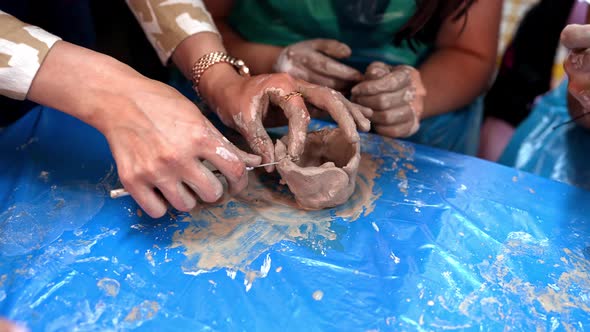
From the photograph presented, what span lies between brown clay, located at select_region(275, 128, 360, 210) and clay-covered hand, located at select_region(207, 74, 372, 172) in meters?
0.03

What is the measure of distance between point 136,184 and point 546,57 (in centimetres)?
204

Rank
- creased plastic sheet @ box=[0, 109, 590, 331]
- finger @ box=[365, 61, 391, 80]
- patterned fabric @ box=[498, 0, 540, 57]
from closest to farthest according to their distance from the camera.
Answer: creased plastic sheet @ box=[0, 109, 590, 331] → finger @ box=[365, 61, 391, 80] → patterned fabric @ box=[498, 0, 540, 57]

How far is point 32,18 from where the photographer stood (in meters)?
1.48

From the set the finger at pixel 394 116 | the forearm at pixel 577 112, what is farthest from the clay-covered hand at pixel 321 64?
the forearm at pixel 577 112

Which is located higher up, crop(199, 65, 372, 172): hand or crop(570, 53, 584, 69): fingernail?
crop(570, 53, 584, 69): fingernail

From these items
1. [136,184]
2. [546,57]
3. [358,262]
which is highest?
[136,184]

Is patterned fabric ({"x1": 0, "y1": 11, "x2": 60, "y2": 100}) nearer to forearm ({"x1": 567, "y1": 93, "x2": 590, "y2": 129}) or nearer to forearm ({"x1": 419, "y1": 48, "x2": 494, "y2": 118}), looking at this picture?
forearm ({"x1": 419, "y1": 48, "x2": 494, "y2": 118})

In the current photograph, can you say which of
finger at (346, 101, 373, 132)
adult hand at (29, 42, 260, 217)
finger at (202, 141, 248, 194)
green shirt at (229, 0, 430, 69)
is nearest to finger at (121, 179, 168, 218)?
adult hand at (29, 42, 260, 217)

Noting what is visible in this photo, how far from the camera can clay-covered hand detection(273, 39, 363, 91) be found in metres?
1.33

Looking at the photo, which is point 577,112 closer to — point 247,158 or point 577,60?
point 577,60

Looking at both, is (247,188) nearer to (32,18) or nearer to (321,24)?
(321,24)

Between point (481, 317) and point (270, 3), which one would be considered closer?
point (481, 317)

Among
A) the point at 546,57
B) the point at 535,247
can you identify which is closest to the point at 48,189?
the point at 535,247

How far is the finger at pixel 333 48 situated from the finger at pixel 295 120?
0.34m
